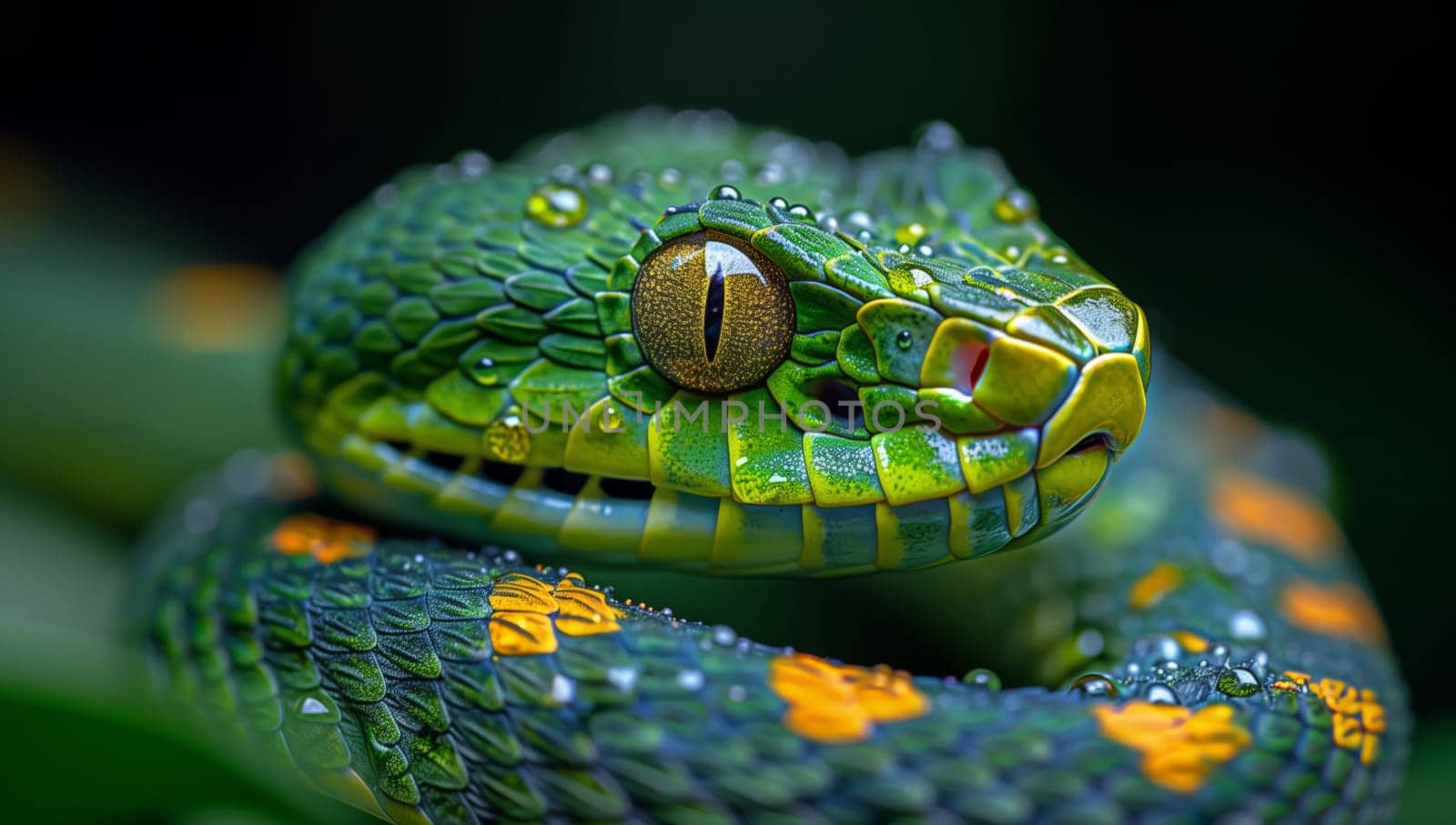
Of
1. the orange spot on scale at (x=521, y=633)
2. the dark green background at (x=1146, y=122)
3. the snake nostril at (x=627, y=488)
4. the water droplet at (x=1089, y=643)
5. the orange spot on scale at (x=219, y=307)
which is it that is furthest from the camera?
the dark green background at (x=1146, y=122)

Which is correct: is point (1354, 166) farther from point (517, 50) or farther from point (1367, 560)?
point (517, 50)

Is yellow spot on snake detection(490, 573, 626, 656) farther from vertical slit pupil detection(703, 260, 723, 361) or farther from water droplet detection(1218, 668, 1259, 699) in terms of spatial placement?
water droplet detection(1218, 668, 1259, 699)

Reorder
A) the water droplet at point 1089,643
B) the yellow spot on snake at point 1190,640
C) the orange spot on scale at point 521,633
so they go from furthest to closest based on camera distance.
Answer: the water droplet at point 1089,643 < the yellow spot on snake at point 1190,640 < the orange spot on scale at point 521,633

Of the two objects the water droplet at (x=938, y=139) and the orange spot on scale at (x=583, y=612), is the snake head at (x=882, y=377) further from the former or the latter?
the water droplet at (x=938, y=139)

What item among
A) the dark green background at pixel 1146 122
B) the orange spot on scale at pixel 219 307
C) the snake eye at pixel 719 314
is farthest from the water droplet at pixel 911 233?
the orange spot on scale at pixel 219 307

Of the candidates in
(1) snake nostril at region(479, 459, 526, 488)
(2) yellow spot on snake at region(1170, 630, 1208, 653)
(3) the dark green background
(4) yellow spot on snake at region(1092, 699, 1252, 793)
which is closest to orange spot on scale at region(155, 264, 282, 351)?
(3) the dark green background

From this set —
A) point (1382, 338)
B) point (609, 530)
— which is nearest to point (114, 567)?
point (609, 530)
